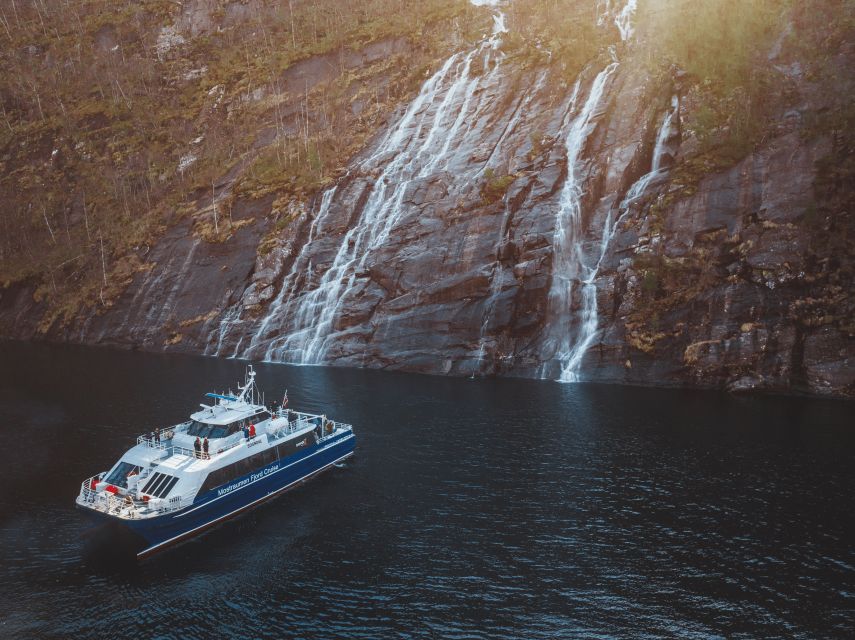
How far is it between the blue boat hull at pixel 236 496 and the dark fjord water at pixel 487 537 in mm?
810

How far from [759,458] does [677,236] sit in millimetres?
36768

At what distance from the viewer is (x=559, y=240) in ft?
256

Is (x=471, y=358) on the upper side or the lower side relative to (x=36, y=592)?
upper

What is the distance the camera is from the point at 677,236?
7194cm

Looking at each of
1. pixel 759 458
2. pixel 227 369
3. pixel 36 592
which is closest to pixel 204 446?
pixel 36 592

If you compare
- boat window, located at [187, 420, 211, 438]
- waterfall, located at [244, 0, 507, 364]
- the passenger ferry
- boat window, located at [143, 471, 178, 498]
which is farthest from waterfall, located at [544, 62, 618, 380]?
boat window, located at [143, 471, 178, 498]

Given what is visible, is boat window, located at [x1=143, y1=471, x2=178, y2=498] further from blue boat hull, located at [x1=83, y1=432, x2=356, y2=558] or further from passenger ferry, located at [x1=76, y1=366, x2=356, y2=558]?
blue boat hull, located at [x1=83, y1=432, x2=356, y2=558]

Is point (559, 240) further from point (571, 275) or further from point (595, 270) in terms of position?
point (595, 270)

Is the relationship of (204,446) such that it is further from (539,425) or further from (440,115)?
(440,115)

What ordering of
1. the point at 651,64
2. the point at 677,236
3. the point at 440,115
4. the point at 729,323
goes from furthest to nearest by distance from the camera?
1. the point at 440,115
2. the point at 651,64
3. the point at 677,236
4. the point at 729,323

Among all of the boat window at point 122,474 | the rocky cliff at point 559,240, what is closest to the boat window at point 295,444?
the boat window at point 122,474

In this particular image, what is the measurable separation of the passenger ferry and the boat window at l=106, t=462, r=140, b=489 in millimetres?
56

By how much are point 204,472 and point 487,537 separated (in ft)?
51.9

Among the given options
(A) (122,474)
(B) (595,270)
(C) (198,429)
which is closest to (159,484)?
(A) (122,474)
